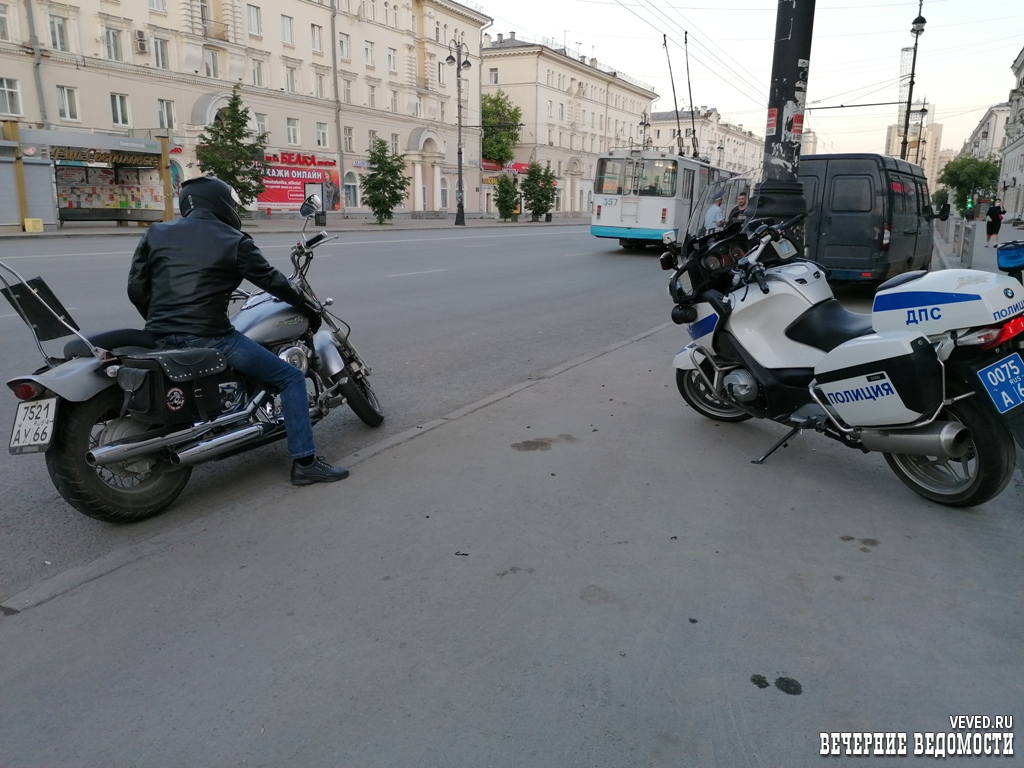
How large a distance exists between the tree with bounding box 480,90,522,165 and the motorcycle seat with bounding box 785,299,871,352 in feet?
242

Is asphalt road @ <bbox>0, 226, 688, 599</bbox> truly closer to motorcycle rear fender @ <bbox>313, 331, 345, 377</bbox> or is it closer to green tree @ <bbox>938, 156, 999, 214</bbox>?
motorcycle rear fender @ <bbox>313, 331, 345, 377</bbox>

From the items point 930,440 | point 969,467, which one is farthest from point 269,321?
point 969,467

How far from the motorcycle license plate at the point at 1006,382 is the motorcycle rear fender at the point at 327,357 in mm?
3702

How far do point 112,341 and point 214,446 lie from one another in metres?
0.74

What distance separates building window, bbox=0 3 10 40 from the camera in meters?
33.1

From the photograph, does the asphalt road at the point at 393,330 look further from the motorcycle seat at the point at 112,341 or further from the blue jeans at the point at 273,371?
the motorcycle seat at the point at 112,341

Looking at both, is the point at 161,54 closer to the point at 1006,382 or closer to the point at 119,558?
the point at 119,558

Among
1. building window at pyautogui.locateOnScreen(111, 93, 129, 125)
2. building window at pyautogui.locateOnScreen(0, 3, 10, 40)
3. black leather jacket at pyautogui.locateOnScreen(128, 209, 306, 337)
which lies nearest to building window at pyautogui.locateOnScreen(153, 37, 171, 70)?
building window at pyautogui.locateOnScreen(111, 93, 129, 125)

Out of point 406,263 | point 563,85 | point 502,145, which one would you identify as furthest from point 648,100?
point 406,263

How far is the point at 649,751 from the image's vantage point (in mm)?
2428

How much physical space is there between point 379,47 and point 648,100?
58.9 meters

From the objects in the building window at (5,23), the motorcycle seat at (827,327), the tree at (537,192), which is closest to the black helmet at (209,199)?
the motorcycle seat at (827,327)

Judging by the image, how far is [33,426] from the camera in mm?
3592

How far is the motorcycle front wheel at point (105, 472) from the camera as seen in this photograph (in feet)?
12.1
